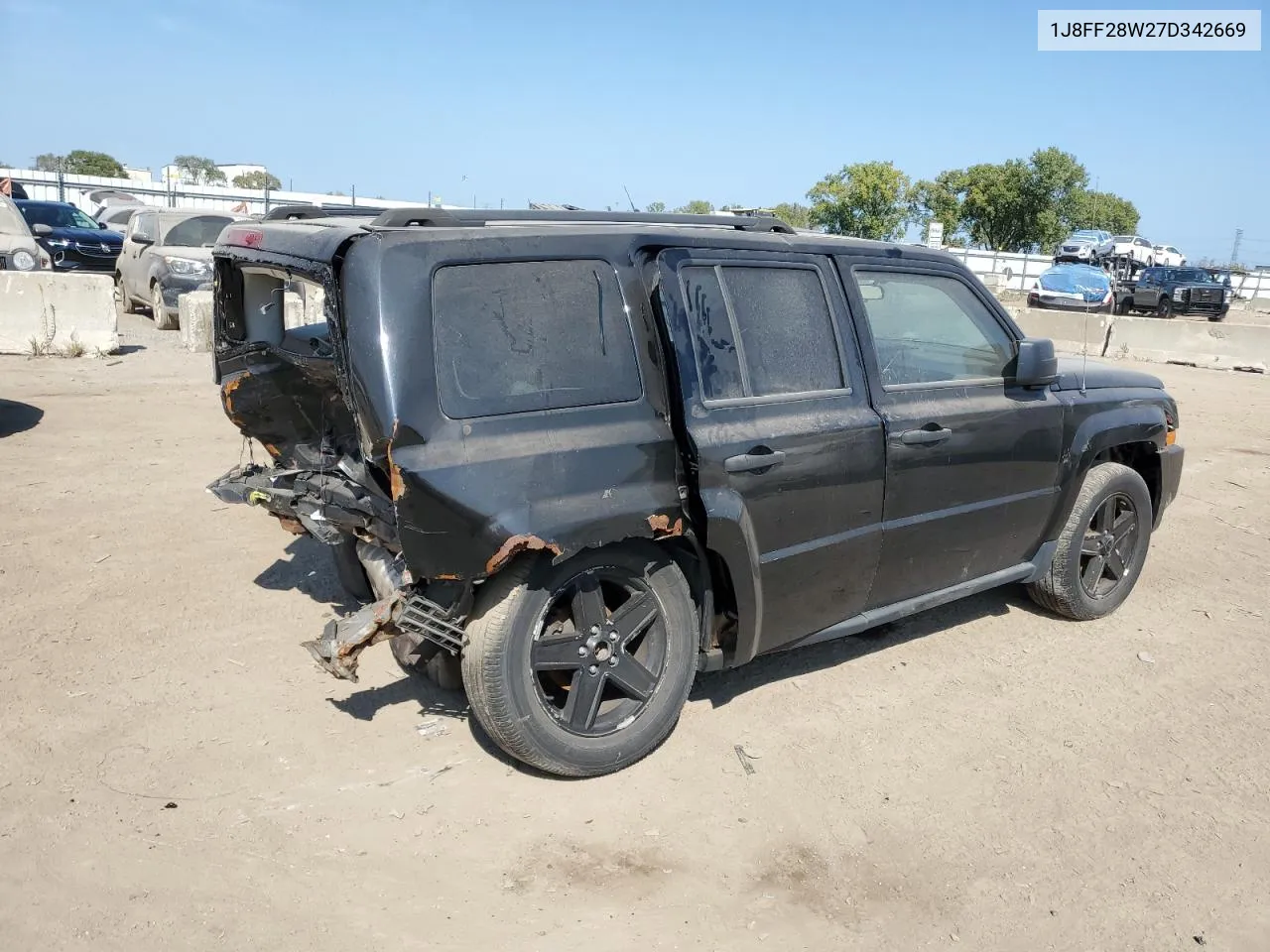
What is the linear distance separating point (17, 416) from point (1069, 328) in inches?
608

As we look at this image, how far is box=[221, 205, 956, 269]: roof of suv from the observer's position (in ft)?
11.2

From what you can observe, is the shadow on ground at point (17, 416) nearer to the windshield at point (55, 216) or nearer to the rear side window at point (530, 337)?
the rear side window at point (530, 337)

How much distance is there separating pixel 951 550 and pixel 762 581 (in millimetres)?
1153

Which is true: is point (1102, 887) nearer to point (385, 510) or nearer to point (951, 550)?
point (951, 550)

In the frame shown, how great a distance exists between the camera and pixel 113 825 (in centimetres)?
327

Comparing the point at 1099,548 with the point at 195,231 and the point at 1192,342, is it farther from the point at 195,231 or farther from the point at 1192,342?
the point at 195,231

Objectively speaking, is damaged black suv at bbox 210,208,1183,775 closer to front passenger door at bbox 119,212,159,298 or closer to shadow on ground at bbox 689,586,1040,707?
shadow on ground at bbox 689,586,1040,707

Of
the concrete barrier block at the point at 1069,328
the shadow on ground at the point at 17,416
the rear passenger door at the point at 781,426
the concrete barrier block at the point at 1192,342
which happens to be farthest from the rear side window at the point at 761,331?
the concrete barrier block at the point at 1192,342

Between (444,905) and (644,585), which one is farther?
(644,585)

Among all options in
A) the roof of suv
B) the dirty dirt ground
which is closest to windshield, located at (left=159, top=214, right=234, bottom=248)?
the dirty dirt ground

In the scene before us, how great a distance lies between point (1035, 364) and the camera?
454cm

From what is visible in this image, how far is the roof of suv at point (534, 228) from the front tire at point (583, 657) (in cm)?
118

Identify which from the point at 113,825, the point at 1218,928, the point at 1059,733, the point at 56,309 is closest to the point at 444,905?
the point at 113,825

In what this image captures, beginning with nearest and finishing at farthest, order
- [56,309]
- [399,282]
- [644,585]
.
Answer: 1. [399,282]
2. [644,585]
3. [56,309]
